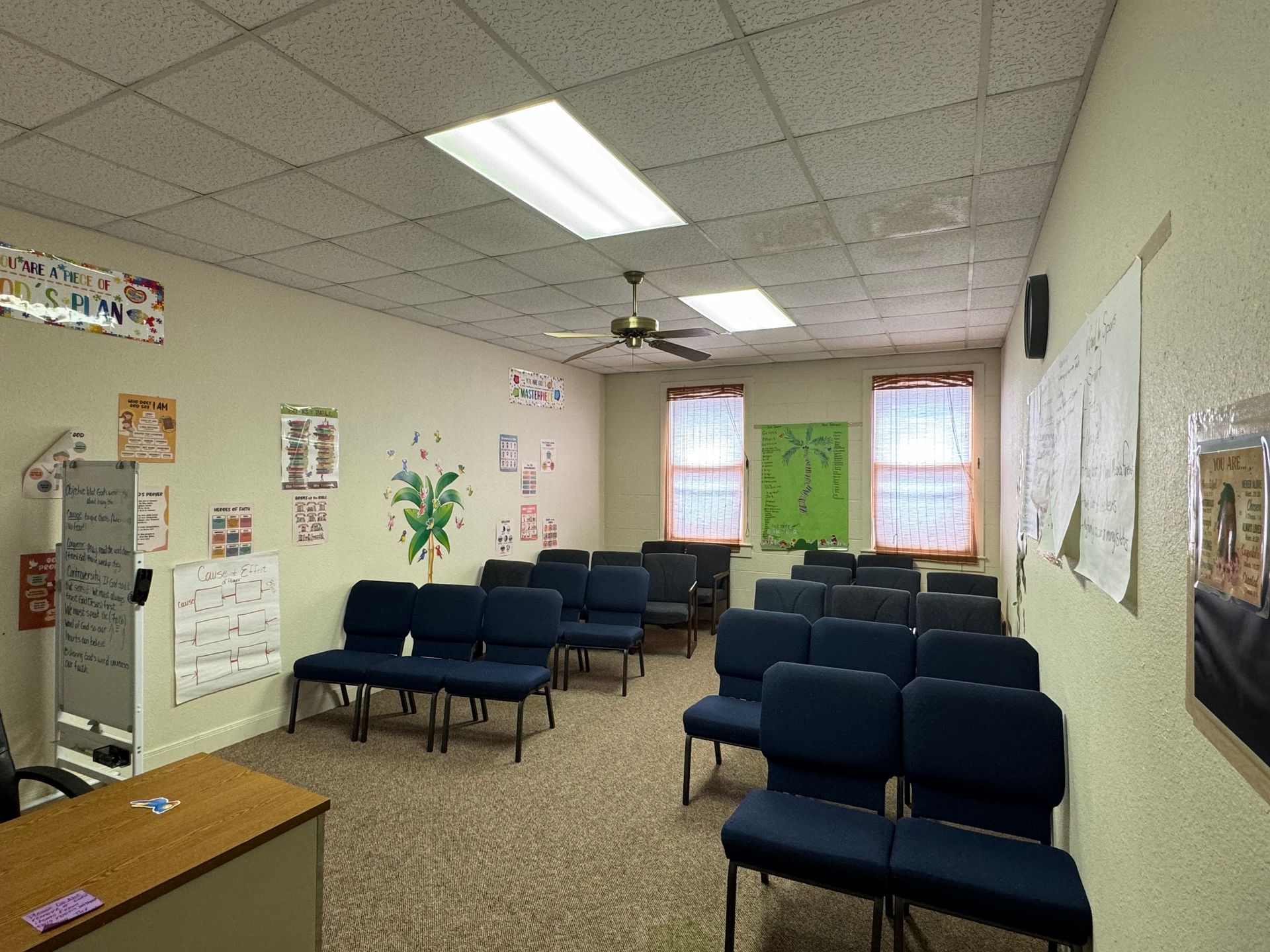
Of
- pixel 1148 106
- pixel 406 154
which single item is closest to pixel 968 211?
pixel 1148 106

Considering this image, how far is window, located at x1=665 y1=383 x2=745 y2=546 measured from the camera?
7.11 metres

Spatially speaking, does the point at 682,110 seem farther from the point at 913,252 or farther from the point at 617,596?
the point at 617,596

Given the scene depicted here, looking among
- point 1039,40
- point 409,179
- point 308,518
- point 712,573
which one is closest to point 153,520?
point 308,518

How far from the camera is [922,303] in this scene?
4.55 metres

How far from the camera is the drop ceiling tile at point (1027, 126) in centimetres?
209

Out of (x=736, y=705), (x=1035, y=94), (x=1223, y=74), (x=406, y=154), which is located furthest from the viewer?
(x=736, y=705)

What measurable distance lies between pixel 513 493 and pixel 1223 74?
5.72 metres

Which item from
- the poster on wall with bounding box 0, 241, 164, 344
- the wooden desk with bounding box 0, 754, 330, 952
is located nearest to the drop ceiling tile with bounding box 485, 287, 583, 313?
the poster on wall with bounding box 0, 241, 164, 344

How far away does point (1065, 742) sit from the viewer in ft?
7.20

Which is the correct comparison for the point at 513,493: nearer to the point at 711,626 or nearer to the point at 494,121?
the point at 711,626

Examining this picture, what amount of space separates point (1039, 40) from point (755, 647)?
2632mm

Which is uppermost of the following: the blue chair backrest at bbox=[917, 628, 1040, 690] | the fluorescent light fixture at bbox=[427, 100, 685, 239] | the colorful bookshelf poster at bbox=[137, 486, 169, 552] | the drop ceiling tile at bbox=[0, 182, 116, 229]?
the fluorescent light fixture at bbox=[427, 100, 685, 239]

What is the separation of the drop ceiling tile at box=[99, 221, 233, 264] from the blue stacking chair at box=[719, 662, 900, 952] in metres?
3.56

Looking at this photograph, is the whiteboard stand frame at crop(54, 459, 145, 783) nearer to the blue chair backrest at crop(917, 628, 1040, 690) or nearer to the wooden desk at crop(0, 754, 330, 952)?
the wooden desk at crop(0, 754, 330, 952)
